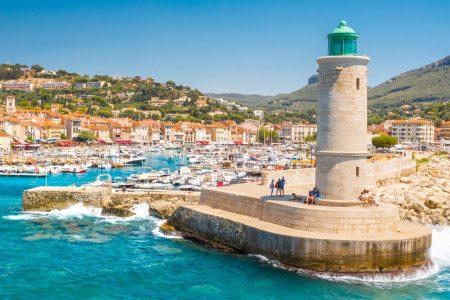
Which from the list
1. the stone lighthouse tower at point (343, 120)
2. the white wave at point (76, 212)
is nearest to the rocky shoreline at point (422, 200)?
the stone lighthouse tower at point (343, 120)

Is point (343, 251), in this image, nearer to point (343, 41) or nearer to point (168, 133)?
point (343, 41)

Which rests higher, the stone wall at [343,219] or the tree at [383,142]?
the tree at [383,142]

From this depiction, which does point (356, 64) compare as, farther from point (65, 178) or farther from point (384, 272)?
point (65, 178)

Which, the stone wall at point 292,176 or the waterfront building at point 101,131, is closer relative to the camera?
the stone wall at point 292,176

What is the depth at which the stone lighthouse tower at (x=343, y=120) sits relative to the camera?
18281 millimetres

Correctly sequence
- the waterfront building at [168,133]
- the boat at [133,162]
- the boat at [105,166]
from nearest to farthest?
the boat at [105,166]
the boat at [133,162]
the waterfront building at [168,133]

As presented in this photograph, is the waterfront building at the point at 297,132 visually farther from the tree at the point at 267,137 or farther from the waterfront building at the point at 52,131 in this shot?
the waterfront building at the point at 52,131

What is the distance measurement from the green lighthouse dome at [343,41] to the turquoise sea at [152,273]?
7.21 m

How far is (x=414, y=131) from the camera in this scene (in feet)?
356

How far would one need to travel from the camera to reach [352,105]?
18328 mm

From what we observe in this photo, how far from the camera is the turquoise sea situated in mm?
15398

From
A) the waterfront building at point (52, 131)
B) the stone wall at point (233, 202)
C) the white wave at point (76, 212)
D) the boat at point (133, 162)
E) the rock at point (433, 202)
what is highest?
the waterfront building at point (52, 131)

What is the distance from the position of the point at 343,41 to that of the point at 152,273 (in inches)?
377

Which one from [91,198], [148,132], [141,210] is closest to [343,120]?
[141,210]
